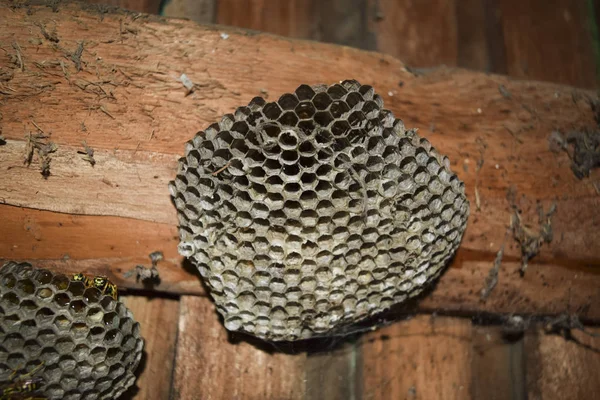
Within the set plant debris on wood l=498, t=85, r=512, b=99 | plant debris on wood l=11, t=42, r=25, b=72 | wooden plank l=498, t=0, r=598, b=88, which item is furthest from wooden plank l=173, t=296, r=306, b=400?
wooden plank l=498, t=0, r=598, b=88

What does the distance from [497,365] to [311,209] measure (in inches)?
35.8

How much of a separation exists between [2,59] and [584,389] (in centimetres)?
191

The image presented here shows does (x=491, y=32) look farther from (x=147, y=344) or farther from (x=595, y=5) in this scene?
(x=147, y=344)

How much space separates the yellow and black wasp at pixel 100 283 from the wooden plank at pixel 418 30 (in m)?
1.15

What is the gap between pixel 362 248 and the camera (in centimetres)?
137

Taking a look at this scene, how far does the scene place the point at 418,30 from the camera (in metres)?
1.91

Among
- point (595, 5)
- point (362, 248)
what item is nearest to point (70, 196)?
point (362, 248)

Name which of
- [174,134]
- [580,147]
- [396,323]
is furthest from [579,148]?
[174,134]

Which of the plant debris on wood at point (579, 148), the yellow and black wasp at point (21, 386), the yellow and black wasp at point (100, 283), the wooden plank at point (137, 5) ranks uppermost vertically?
the wooden plank at point (137, 5)

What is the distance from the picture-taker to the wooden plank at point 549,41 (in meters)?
2.00

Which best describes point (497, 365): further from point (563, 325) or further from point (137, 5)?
point (137, 5)

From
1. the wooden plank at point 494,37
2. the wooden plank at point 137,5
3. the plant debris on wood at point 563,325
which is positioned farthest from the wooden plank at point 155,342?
the wooden plank at point 494,37

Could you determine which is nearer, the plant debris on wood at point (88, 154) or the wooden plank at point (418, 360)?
the plant debris on wood at point (88, 154)

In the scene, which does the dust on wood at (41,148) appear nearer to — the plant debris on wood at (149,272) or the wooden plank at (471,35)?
the plant debris on wood at (149,272)
